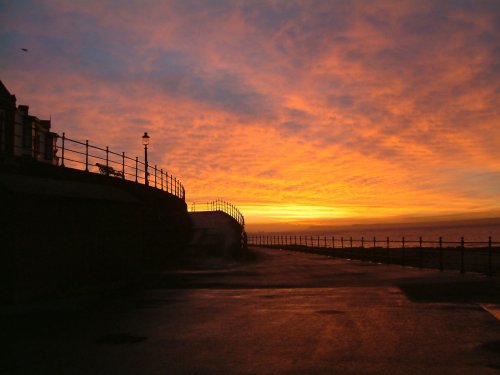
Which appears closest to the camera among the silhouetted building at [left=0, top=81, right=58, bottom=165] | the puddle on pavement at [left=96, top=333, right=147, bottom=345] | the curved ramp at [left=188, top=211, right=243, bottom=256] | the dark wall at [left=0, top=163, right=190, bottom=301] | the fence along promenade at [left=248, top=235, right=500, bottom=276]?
the puddle on pavement at [left=96, top=333, right=147, bottom=345]

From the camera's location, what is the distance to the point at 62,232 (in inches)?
600

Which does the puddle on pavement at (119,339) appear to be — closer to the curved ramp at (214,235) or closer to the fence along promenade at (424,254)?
the fence along promenade at (424,254)

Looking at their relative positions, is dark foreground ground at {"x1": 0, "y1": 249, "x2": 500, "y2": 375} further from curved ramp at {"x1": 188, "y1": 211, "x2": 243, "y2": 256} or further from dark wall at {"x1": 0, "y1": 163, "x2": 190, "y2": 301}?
curved ramp at {"x1": 188, "y1": 211, "x2": 243, "y2": 256}

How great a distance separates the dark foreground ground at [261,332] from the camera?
6.93 meters

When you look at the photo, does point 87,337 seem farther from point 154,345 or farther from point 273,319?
point 273,319

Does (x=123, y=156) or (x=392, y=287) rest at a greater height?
(x=123, y=156)

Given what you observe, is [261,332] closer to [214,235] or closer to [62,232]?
[62,232]

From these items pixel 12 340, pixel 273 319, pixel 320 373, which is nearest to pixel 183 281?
pixel 273 319

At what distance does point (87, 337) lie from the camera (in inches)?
352

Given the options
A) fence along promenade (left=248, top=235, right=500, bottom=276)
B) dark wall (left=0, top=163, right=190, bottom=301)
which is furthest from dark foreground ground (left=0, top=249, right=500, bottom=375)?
fence along promenade (left=248, top=235, right=500, bottom=276)

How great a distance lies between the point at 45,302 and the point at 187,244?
67.8ft

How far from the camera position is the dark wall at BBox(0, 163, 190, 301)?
13297 mm

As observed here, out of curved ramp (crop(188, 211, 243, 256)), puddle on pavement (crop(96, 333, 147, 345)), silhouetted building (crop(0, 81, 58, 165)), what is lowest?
puddle on pavement (crop(96, 333, 147, 345))

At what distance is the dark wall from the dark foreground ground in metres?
1.01
